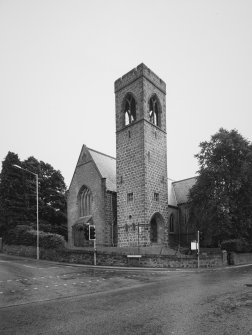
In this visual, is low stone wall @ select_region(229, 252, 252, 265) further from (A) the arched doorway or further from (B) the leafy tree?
(B) the leafy tree

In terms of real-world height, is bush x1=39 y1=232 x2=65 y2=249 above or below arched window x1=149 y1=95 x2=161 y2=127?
below

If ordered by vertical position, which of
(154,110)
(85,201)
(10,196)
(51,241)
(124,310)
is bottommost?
(51,241)

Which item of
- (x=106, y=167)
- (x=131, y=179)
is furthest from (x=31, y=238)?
(x=106, y=167)

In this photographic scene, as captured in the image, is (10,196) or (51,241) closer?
(51,241)

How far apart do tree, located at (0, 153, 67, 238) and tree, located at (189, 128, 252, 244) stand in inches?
925

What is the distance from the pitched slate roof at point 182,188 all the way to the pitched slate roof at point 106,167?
1257cm

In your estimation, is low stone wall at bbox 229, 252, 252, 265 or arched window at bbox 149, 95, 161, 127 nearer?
low stone wall at bbox 229, 252, 252, 265

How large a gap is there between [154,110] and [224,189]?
41.9 feet

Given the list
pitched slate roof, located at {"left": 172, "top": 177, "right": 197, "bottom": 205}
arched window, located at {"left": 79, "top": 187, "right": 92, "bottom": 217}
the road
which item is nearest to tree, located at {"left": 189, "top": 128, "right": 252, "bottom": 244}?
pitched slate roof, located at {"left": 172, "top": 177, "right": 197, "bottom": 205}

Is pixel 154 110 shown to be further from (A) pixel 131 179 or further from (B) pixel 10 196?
(B) pixel 10 196

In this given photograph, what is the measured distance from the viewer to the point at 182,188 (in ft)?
173

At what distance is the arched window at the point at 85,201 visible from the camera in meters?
42.1

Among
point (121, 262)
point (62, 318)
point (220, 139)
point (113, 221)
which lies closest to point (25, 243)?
point (113, 221)

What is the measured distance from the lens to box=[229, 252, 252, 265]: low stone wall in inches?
1321
